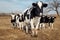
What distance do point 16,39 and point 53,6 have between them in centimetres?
6524

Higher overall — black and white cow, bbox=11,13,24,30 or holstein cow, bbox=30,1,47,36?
holstein cow, bbox=30,1,47,36

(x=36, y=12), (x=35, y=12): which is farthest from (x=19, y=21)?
(x=36, y=12)

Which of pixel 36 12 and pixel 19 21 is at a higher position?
pixel 36 12

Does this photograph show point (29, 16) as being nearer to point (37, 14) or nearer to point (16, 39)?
point (37, 14)

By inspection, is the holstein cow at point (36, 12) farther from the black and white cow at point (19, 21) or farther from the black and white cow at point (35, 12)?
the black and white cow at point (19, 21)

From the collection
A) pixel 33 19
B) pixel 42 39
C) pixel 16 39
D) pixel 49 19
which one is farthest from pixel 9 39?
pixel 49 19

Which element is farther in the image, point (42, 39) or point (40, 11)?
point (40, 11)

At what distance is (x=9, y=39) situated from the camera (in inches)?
462

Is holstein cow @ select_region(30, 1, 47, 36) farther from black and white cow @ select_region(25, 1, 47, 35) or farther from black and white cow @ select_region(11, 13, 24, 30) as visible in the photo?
black and white cow @ select_region(11, 13, 24, 30)

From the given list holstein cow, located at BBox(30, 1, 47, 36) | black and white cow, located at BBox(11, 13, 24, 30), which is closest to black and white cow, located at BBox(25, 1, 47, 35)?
holstein cow, located at BBox(30, 1, 47, 36)

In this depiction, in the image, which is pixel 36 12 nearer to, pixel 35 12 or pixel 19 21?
pixel 35 12

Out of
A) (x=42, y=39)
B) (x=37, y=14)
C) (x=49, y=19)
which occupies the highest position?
(x=37, y=14)

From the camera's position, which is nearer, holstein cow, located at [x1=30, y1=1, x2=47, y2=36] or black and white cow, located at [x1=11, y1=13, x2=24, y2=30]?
holstein cow, located at [x1=30, y1=1, x2=47, y2=36]

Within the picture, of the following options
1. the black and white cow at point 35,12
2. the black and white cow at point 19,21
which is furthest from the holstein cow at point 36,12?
the black and white cow at point 19,21
